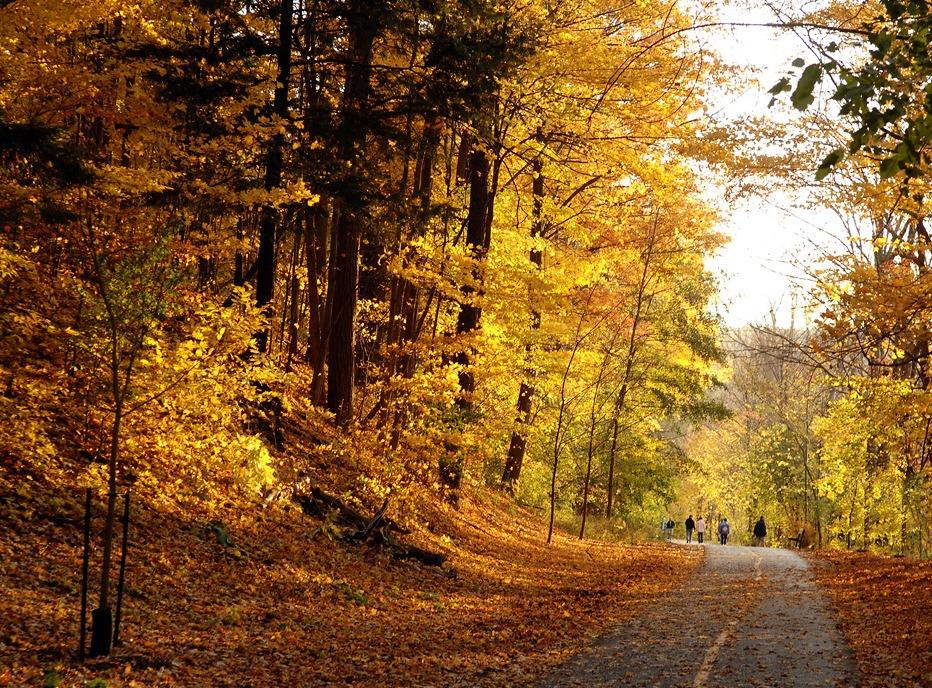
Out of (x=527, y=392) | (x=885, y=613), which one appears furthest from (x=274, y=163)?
(x=527, y=392)

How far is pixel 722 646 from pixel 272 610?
5179 mm

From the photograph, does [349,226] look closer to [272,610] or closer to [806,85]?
[272,610]

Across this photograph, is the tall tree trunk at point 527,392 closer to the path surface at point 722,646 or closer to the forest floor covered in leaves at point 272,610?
the forest floor covered in leaves at point 272,610

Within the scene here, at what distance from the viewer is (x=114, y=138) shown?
465 inches

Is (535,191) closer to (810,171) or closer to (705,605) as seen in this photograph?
(810,171)

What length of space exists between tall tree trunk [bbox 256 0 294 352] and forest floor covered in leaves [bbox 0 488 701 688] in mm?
3453

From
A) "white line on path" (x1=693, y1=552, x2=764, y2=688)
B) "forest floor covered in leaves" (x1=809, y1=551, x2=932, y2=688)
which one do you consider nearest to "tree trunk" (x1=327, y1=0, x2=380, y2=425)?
"white line on path" (x1=693, y1=552, x2=764, y2=688)

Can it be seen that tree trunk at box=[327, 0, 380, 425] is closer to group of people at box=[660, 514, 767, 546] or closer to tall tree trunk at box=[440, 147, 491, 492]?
tall tree trunk at box=[440, 147, 491, 492]

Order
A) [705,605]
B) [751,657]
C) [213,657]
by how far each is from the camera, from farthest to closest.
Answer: [705,605] → [751,657] → [213,657]

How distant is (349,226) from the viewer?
15.7 m

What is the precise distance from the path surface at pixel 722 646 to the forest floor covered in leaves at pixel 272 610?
19.1 inches

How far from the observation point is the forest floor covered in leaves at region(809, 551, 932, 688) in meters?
8.72

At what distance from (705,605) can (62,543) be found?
953 cm

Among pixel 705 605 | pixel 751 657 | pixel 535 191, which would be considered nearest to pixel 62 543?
pixel 751 657
